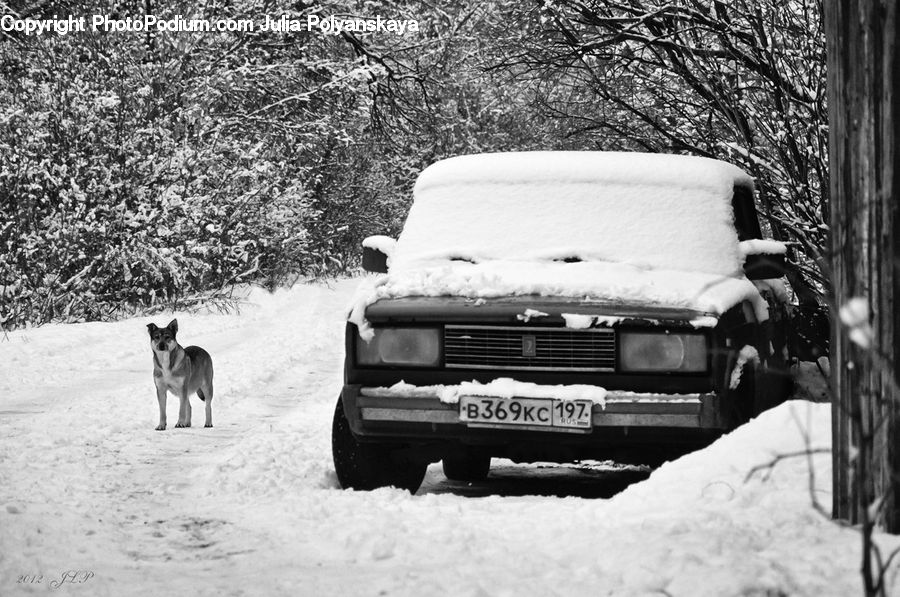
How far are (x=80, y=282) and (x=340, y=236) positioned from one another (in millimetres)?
16864

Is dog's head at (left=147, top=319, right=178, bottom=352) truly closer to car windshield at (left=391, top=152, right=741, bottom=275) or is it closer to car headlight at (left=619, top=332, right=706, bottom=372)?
car windshield at (left=391, top=152, right=741, bottom=275)

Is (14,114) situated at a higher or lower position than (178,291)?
higher

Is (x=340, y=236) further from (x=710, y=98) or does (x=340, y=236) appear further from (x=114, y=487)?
(x=114, y=487)

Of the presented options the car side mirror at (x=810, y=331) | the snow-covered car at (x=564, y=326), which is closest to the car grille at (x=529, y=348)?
the snow-covered car at (x=564, y=326)

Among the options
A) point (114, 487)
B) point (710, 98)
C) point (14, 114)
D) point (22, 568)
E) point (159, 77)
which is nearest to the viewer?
point (22, 568)

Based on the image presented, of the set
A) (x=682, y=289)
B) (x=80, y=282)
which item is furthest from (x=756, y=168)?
(x=80, y=282)

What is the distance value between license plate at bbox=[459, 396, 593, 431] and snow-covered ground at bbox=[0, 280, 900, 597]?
352 mm

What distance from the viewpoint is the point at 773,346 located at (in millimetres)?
5848

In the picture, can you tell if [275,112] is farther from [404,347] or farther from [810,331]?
[404,347]

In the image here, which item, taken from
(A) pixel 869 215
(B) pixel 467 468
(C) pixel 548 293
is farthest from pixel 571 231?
(A) pixel 869 215

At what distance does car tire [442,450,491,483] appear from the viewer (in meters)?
6.28

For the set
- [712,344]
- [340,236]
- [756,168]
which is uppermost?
[756,168]

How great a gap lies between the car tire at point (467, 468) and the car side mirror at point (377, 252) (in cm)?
115

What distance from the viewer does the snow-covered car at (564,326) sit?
4.92m
